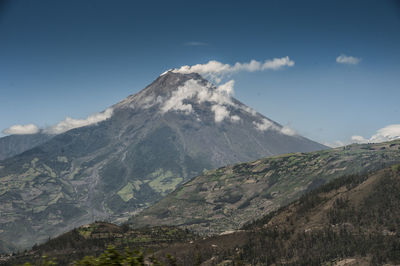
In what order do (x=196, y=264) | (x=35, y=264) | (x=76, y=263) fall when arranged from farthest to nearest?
1. (x=196, y=264)
2. (x=35, y=264)
3. (x=76, y=263)

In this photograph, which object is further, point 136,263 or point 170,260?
point 170,260

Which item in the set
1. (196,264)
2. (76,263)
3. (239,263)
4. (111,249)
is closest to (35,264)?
(76,263)

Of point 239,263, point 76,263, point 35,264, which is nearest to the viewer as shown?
point 76,263

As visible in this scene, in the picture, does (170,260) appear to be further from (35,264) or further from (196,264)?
(35,264)

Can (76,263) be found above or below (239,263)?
above

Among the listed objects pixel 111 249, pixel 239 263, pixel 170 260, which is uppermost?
pixel 111 249

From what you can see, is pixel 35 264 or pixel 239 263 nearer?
pixel 35 264

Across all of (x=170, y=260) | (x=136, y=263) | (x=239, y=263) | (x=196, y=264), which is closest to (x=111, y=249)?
(x=136, y=263)

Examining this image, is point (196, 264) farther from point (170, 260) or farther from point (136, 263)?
point (136, 263)

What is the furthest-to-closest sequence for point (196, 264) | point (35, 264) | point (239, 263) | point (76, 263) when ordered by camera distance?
point (239, 263), point (196, 264), point (35, 264), point (76, 263)
